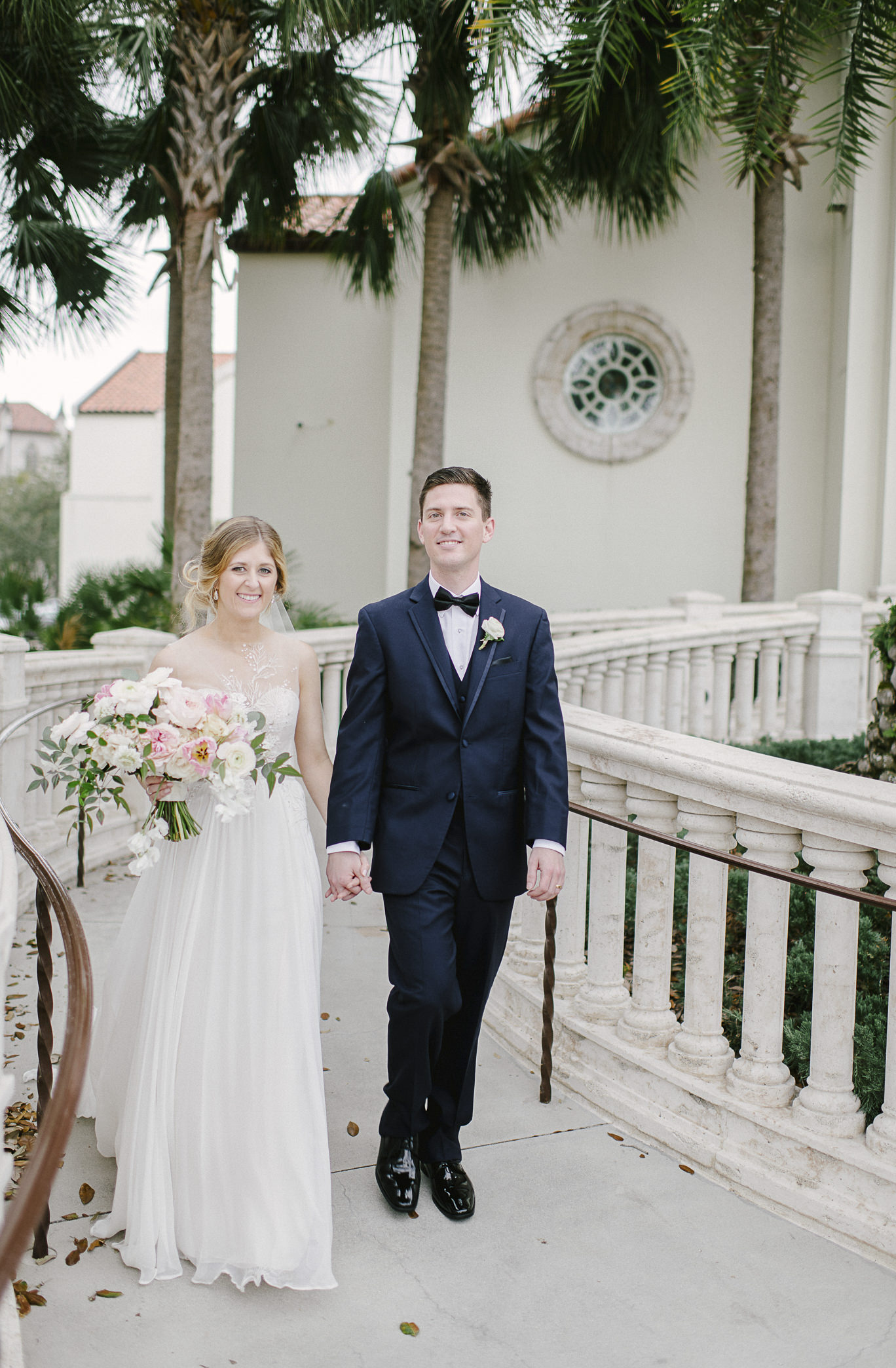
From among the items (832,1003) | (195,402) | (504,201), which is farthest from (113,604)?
(832,1003)

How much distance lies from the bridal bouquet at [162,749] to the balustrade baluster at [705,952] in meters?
1.29

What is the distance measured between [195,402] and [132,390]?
29577 mm

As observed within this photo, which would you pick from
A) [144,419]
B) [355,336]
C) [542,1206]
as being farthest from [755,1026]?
[144,419]

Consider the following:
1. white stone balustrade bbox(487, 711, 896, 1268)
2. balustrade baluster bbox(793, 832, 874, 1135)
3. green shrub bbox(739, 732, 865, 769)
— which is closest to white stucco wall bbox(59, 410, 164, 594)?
green shrub bbox(739, 732, 865, 769)

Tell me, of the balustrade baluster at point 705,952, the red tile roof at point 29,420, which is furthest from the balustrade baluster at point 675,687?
the red tile roof at point 29,420

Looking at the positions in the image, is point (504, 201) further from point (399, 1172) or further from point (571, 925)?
point (399, 1172)

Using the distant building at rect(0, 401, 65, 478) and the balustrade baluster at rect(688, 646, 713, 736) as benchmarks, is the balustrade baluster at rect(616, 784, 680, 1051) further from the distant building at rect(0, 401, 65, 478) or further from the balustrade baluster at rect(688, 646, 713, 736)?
the distant building at rect(0, 401, 65, 478)

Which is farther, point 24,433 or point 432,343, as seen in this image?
point 24,433

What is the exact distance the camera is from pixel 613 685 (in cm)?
740

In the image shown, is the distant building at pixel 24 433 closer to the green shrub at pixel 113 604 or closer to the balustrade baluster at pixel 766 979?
the green shrub at pixel 113 604

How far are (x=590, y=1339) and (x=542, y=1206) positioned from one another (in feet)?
1.73

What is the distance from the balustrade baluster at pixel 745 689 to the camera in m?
8.16

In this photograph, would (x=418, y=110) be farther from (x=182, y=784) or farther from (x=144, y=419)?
(x=144, y=419)

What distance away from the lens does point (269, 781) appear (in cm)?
261
